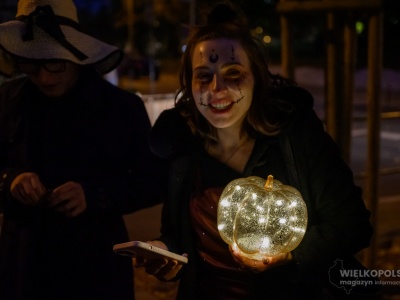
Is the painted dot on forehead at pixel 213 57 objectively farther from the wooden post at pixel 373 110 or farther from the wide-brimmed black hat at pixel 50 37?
the wooden post at pixel 373 110

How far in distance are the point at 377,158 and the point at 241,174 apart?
244 cm

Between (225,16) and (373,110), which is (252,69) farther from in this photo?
(373,110)

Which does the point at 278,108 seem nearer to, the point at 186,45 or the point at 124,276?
the point at 186,45

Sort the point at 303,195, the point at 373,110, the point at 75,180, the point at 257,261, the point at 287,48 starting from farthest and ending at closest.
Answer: the point at 373,110
the point at 287,48
the point at 75,180
the point at 303,195
the point at 257,261

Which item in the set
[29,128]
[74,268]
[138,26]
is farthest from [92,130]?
[138,26]

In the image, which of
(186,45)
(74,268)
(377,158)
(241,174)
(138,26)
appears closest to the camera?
(241,174)

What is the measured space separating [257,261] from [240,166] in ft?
1.28

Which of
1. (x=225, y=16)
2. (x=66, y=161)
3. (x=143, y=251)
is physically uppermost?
(x=225, y=16)

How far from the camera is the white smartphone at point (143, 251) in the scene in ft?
5.83

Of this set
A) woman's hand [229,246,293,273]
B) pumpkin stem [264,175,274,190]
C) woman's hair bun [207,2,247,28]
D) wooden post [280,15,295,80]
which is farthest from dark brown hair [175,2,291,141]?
wooden post [280,15,295,80]

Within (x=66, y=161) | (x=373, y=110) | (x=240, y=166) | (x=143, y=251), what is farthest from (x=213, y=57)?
(x=373, y=110)

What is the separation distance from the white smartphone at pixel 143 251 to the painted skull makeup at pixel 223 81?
47cm

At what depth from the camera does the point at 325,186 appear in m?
1.97

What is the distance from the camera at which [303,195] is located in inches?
78.3
